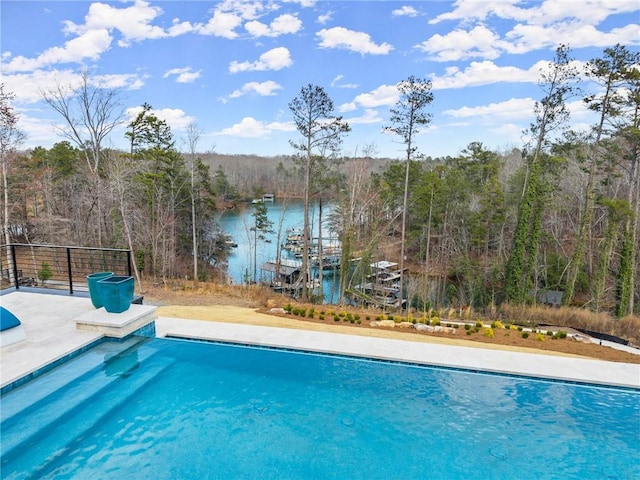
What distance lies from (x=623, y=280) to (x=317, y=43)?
49.0ft

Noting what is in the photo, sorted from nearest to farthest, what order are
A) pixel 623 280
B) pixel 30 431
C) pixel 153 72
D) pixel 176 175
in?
1. pixel 30 431
2. pixel 623 280
3. pixel 153 72
4. pixel 176 175

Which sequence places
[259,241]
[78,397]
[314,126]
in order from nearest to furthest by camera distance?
[78,397], [314,126], [259,241]

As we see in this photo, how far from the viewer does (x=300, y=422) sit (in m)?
3.85

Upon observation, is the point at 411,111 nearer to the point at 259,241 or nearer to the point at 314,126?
the point at 314,126

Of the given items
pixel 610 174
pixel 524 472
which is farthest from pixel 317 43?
pixel 524 472

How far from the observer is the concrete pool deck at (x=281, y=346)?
4449 millimetres

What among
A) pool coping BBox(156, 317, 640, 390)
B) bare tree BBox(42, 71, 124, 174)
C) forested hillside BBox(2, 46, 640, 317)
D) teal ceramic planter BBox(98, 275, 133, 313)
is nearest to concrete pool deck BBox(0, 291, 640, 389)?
pool coping BBox(156, 317, 640, 390)

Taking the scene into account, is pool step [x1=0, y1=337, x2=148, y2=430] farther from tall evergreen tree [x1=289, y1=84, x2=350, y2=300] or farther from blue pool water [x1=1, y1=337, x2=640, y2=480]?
tall evergreen tree [x1=289, y1=84, x2=350, y2=300]

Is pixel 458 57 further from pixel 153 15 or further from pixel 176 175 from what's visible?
pixel 176 175

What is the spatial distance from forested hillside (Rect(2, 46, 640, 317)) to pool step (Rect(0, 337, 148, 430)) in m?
7.10

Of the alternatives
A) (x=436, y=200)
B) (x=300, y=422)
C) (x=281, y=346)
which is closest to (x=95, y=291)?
(x=281, y=346)

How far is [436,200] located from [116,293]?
20132 millimetres

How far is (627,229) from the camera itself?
14.3 m

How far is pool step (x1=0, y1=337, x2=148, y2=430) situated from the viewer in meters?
3.51
